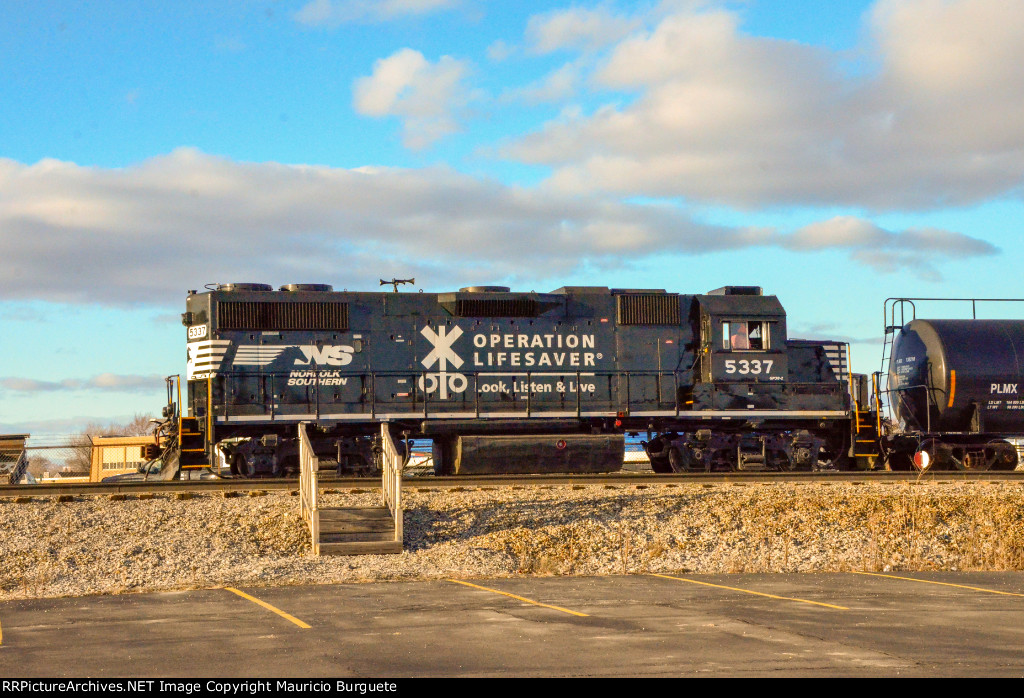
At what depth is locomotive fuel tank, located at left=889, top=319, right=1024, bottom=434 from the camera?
70.8 feet

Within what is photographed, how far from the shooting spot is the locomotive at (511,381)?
20.0 metres

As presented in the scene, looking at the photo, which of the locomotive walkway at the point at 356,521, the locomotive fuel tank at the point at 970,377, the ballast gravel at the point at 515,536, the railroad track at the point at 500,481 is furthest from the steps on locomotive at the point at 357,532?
the locomotive fuel tank at the point at 970,377

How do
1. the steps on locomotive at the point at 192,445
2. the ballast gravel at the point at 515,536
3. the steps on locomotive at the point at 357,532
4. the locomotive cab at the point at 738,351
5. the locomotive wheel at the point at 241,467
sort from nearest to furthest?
the ballast gravel at the point at 515,536 → the steps on locomotive at the point at 357,532 → the steps on locomotive at the point at 192,445 → the locomotive wheel at the point at 241,467 → the locomotive cab at the point at 738,351

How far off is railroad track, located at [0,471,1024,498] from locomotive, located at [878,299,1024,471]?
2.02 m

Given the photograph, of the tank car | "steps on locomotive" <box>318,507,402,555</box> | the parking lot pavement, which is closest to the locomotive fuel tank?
the tank car

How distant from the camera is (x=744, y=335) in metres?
21.7

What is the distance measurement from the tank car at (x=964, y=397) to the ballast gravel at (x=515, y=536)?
472cm

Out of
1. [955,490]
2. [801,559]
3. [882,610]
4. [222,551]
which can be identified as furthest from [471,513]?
[955,490]

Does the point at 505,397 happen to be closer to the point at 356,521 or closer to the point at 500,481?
the point at 500,481

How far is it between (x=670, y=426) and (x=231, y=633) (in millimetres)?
13914

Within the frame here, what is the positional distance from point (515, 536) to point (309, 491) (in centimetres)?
308

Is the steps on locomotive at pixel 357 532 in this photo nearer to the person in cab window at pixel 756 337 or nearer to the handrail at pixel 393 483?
the handrail at pixel 393 483

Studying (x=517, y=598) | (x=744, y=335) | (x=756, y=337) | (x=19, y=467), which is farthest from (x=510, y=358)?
(x=19, y=467)

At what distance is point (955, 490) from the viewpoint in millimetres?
17562
